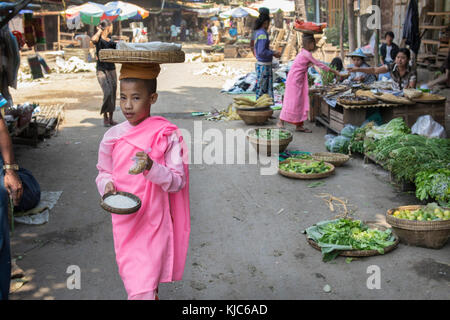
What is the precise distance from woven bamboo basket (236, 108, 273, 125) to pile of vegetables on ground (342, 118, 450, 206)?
2.66 meters

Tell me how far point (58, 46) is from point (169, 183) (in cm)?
2715

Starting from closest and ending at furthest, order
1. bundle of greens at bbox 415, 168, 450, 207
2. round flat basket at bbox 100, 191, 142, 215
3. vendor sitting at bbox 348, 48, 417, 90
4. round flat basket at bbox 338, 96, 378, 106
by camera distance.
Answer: round flat basket at bbox 100, 191, 142, 215
bundle of greens at bbox 415, 168, 450, 207
round flat basket at bbox 338, 96, 378, 106
vendor sitting at bbox 348, 48, 417, 90

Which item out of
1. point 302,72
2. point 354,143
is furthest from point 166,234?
point 302,72

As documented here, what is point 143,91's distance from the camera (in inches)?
106

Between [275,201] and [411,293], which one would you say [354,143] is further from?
[411,293]

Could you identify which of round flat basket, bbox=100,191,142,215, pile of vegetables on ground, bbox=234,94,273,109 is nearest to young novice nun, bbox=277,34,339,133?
pile of vegetables on ground, bbox=234,94,273,109

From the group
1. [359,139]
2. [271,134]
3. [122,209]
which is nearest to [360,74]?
[359,139]

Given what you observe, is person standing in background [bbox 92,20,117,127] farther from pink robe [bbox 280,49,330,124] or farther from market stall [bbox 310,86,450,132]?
market stall [bbox 310,86,450,132]

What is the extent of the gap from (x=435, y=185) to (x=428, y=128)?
7.88 ft

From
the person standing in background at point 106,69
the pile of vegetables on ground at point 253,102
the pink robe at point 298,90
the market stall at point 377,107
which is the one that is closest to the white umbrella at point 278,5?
the pile of vegetables on ground at point 253,102

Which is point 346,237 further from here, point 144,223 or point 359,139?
point 359,139

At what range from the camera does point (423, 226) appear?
4051mm

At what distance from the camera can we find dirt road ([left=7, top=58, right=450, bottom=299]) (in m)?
3.71

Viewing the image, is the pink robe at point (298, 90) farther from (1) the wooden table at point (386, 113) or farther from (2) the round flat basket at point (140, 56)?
(2) the round flat basket at point (140, 56)
